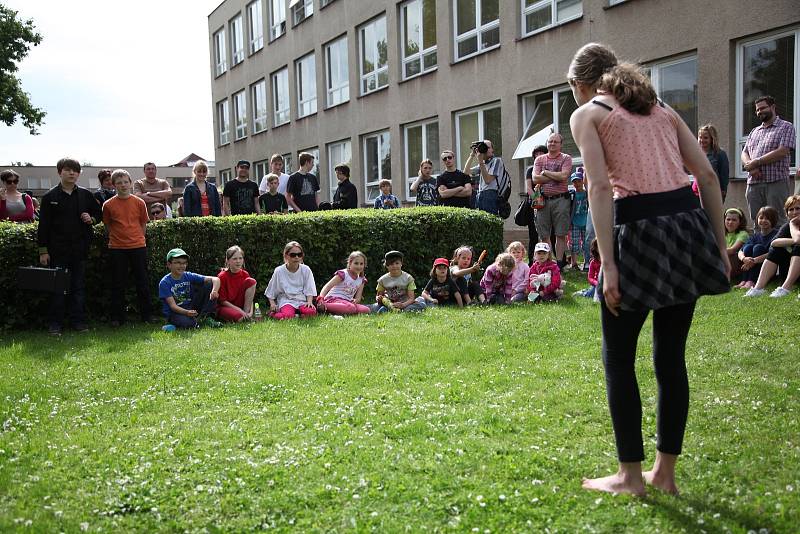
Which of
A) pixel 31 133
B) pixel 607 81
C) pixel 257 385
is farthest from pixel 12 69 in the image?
pixel 607 81

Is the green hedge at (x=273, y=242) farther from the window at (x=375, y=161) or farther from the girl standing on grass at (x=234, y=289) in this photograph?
the window at (x=375, y=161)

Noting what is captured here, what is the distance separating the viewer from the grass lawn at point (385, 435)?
3609 mm

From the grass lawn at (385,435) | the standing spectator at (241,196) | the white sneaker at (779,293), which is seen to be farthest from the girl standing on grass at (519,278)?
the standing spectator at (241,196)

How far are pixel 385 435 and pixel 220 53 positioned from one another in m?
39.5

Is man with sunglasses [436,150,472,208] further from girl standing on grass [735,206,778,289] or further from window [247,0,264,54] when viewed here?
window [247,0,264,54]

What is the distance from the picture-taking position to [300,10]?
30.6 m

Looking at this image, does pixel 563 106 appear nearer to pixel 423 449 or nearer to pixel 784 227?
pixel 784 227

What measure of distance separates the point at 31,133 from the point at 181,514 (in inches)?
1529

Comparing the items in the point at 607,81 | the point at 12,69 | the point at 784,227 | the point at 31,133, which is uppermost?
the point at 12,69

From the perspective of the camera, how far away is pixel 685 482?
3.86m

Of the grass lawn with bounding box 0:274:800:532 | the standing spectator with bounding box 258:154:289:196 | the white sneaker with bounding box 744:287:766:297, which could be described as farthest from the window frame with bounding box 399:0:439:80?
the grass lawn with bounding box 0:274:800:532

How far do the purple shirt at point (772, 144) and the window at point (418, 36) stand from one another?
1237 centimetres

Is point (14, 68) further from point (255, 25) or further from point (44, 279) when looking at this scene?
point (44, 279)

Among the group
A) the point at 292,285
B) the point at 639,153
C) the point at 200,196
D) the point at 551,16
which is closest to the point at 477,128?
the point at 551,16
